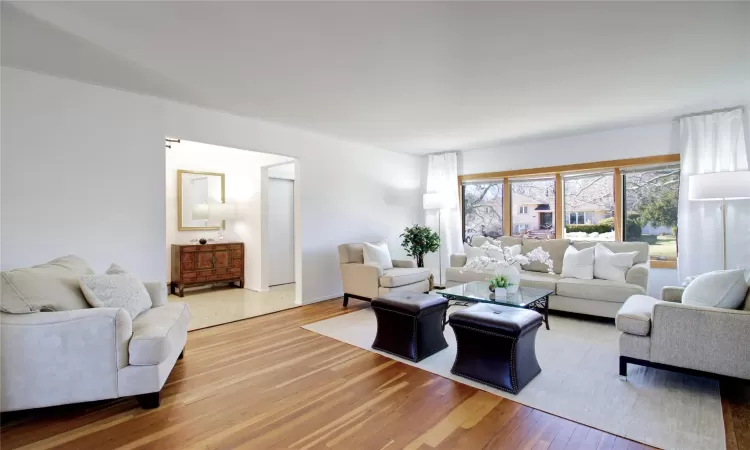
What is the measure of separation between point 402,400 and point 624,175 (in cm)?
477

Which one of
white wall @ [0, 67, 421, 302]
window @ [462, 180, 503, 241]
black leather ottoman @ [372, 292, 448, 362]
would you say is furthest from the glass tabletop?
white wall @ [0, 67, 421, 302]

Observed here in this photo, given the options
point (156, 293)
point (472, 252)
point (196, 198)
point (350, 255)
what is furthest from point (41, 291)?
point (472, 252)

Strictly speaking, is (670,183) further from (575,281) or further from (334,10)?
(334,10)

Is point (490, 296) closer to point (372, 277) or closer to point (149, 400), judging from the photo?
point (372, 277)

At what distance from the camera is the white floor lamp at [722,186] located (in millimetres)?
3586

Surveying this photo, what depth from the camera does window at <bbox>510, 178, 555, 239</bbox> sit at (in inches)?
229

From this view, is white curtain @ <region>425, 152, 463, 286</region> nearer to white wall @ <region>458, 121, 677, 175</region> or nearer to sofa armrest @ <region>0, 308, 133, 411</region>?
white wall @ <region>458, 121, 677, 175</region>

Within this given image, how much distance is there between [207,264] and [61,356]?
3.82 meters

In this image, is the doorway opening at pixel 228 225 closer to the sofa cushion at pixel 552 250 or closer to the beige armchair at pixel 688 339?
the sofa cushion at pixel 552 250

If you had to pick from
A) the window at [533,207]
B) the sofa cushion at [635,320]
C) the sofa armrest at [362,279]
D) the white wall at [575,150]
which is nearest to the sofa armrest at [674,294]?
the sofa cushion at [635,320]

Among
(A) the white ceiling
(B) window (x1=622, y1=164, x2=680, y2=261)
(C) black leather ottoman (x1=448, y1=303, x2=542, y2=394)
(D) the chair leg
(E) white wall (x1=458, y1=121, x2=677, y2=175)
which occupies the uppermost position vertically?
(A) the white ceiling

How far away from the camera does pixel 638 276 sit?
13.3ft

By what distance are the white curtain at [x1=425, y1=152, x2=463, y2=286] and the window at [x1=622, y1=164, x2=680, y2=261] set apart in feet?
8.34

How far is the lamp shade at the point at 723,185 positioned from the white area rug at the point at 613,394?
1.83 metres
